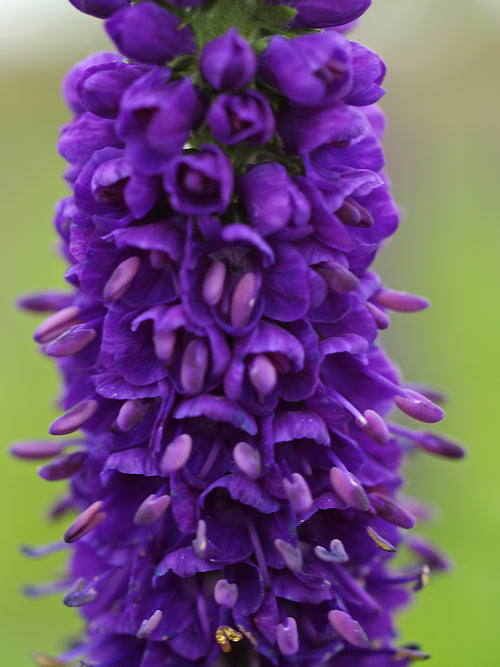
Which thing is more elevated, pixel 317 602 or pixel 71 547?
pixel 317 602

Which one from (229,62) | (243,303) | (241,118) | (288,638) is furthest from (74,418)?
(229,62)

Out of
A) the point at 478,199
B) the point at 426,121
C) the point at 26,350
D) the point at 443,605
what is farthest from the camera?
the point at 426,121

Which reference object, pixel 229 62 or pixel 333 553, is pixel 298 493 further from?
pixel 229 62

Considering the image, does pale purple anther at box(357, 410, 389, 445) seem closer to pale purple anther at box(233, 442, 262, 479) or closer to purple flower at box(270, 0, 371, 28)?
pale purple anther at box(233, 442, 262, 479)

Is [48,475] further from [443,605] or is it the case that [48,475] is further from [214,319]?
[443,605]

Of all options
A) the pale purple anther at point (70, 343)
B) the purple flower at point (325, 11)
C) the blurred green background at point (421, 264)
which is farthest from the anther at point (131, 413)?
the blurred green background at point (421, 264)

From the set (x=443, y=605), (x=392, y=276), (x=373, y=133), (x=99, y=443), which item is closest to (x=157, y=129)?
(x=373, y=133)
